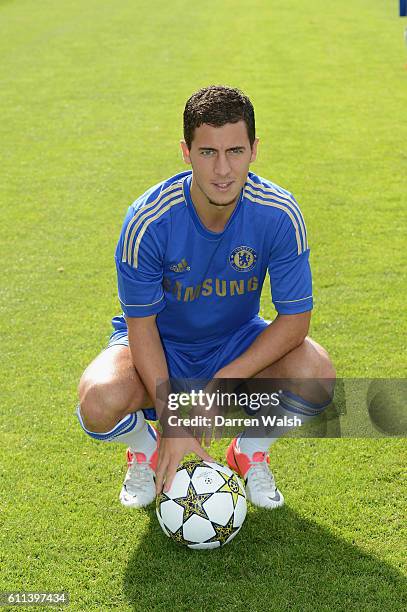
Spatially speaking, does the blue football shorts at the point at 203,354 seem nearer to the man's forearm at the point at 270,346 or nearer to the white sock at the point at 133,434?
the white sock at the point at 133,434

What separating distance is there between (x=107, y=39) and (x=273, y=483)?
15.5 meters

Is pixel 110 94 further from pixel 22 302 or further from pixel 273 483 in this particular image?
pixel 273 483

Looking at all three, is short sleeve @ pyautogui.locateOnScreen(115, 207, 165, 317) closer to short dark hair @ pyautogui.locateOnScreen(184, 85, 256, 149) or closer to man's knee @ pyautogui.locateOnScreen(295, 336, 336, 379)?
short dark hair @ pyautogui.locateOnScreen(184, 85, 256, 149)

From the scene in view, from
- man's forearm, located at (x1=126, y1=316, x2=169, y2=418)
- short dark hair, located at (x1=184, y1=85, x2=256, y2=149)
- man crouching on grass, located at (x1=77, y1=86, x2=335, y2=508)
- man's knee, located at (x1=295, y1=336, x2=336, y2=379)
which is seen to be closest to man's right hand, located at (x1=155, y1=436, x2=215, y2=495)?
man crouching on grass, located at (x1=77, y1=86, x2=335, y2=508)

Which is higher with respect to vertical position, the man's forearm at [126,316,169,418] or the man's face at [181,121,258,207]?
the man's face at [181,121,258,207]

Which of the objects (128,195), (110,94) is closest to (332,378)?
(128,195)

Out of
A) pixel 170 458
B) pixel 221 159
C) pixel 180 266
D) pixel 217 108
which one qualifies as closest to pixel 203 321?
pixel 180 266

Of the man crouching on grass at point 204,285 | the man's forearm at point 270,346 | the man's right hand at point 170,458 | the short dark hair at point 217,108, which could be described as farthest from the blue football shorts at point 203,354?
the short dark hair at point 217,108

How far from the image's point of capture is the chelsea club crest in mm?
3551

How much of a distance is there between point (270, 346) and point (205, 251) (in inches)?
20.1

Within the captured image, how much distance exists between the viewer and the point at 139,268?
11.3 feet

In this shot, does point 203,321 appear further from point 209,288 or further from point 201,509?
point 201,509

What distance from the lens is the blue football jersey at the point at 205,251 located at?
345cm

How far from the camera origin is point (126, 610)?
9.95 feet
